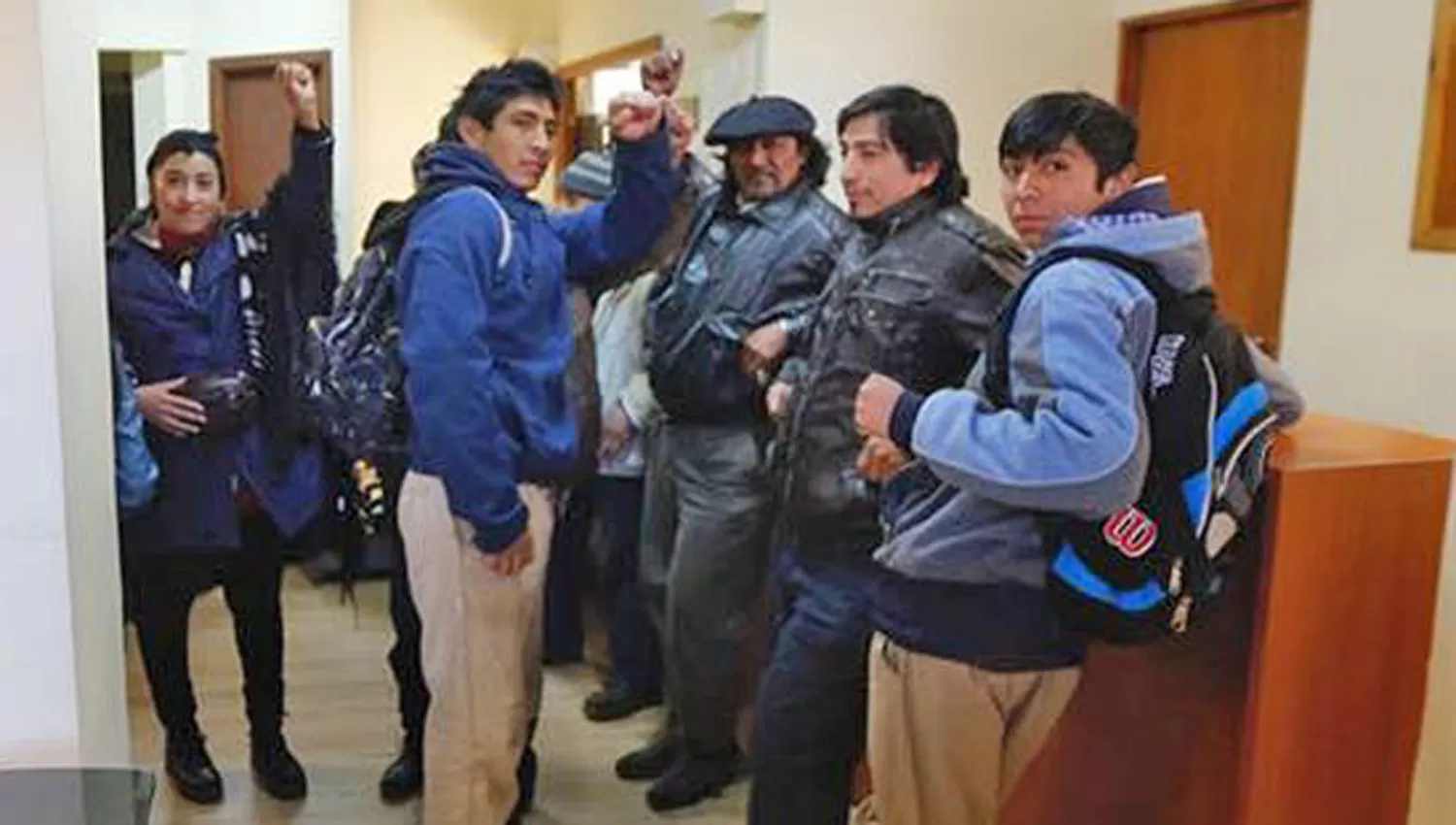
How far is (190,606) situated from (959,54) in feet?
7.50

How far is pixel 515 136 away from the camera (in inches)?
90.3

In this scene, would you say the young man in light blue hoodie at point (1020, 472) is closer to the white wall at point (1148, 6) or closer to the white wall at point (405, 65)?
the white wall at point (1148, 6)

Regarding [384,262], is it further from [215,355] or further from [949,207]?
[949,207]

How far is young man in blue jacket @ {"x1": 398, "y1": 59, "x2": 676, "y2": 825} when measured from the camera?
2.10 m

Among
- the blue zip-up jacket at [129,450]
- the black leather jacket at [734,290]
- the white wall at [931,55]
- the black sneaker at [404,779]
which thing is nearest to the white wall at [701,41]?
the white wall at [931,55]

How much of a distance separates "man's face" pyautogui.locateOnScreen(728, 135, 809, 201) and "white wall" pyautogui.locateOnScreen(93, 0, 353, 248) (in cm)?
319

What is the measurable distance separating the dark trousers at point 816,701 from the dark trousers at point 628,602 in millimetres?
1263

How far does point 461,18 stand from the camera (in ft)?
19.9

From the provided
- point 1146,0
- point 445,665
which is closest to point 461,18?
point 1146,0

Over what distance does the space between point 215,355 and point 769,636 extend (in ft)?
4.09

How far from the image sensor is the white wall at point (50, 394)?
1.44m

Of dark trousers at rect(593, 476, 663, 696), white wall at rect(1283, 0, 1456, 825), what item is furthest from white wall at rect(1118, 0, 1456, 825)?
dark trousers at rect(593, 476, 663, 696)

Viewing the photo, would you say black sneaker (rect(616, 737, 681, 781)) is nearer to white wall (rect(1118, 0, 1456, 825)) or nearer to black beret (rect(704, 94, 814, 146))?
black beret (rect(704, 94, 814, 146))

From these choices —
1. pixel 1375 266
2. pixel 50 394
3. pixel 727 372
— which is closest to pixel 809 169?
pixel 727 372
